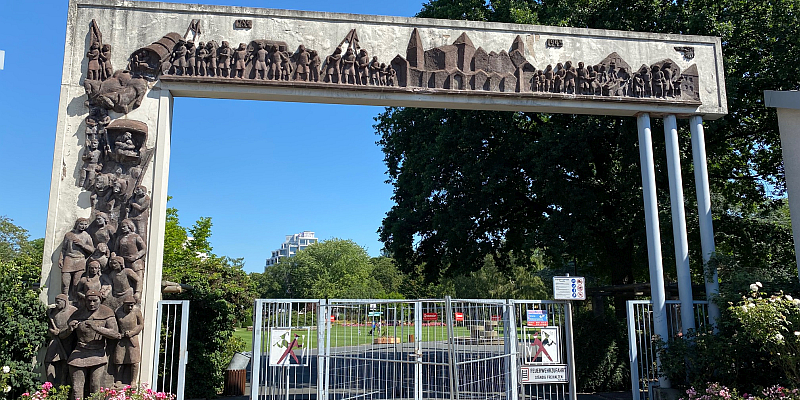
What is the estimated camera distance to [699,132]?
11.2 m

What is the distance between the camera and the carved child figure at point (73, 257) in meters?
8.79

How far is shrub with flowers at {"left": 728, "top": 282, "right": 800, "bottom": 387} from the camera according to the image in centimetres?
841

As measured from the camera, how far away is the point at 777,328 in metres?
8.58

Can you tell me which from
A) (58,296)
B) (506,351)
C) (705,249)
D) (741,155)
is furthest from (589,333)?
(58,296)

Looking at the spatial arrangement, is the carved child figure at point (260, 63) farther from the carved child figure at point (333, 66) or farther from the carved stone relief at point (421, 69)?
the carved child figure at point (333, 66)

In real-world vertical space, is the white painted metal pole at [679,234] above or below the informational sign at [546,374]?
above

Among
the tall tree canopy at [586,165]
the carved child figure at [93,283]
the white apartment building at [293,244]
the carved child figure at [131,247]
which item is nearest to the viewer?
the carved child figure at [93,283]

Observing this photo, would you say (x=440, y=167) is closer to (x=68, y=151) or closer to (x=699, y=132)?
(x=699, y=132)

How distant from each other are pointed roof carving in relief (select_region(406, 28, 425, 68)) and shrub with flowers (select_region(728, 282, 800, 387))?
6.50m

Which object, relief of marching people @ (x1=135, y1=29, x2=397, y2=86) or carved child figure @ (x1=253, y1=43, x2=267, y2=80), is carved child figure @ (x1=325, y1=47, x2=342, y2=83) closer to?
relief of marching people @ (x1=135, y1=29, x2=397, y2=86)

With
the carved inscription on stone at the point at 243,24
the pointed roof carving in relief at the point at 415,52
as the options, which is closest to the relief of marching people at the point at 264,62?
the carved inscription on stone at the point at 243,24

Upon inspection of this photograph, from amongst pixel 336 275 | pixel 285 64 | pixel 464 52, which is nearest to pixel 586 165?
pixel 464 52

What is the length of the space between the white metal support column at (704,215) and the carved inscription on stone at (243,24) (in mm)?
8528

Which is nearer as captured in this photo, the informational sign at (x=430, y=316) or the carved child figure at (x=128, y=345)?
the carved child figure at (x=128, y=345)
